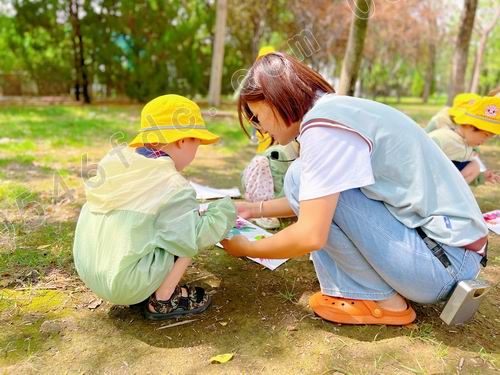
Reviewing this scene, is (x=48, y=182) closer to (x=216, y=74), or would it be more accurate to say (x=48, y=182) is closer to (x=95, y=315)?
(x=95, y=315)

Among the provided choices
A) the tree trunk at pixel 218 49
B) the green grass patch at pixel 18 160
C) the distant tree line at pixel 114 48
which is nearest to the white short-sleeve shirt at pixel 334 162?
the green grass patch at pixel 18 160

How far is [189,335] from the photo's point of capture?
4.86 ft

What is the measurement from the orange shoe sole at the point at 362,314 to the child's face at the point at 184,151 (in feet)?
2.36

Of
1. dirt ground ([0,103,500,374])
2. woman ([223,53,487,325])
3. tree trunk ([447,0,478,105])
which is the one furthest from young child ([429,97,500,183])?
tree trunk ([447,0,478,105])

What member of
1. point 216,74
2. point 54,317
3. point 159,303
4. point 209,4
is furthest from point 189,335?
point 209,4

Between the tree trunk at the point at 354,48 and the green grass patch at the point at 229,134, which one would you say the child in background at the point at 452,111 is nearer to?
the tree trunk at the point at 354,48

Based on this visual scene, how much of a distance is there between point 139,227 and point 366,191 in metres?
0.71

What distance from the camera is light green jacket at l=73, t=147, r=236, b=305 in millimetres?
1402

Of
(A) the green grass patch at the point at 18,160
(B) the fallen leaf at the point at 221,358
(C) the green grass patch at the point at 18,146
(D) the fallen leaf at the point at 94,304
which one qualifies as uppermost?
(B) the fallen leaf at the point at 221,358

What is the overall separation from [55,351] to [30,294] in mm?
412

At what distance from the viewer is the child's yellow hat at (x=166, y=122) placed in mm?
1512

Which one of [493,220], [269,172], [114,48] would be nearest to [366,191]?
[269,172]

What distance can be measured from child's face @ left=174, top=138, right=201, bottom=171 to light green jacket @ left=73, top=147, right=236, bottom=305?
131 millimetres

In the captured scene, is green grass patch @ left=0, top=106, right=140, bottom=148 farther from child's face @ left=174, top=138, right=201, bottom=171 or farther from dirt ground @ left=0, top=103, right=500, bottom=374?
child's face @ left=174, top=138, right=201, bottom=171
